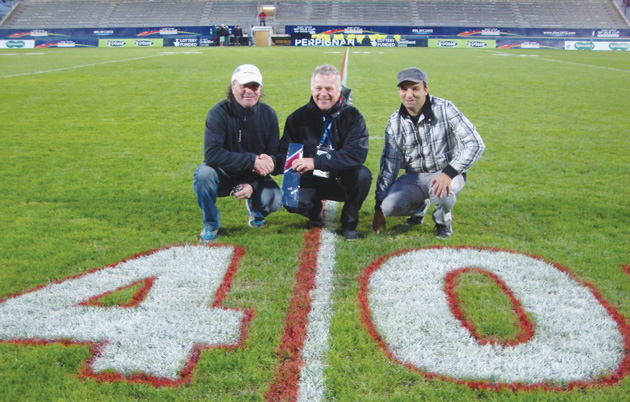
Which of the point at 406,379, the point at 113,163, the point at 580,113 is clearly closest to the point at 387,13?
the point at 580,113

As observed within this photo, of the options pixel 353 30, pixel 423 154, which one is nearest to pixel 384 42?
pixel 353 30

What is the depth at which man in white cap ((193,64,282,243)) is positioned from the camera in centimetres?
374

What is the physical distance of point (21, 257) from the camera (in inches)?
139

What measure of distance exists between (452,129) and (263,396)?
99.6 inches

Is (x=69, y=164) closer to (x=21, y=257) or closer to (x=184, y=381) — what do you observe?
(x=21, y=257)

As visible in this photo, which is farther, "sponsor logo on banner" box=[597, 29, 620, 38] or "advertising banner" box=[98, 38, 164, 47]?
"advertising banner" box=[98, 38, 164, 47]

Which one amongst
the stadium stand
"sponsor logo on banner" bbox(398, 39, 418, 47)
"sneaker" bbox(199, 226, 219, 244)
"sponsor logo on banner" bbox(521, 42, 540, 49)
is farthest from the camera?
the stadium stand

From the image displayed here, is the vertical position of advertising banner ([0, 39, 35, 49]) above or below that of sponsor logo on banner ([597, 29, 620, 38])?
below

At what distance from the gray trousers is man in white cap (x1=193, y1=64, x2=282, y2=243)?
3.03 feet

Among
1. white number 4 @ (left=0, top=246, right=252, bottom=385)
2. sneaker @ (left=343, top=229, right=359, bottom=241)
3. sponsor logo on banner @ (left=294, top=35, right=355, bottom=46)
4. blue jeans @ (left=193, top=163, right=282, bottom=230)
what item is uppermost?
sponsor logo on banner @ (left=294, top=35, right=355, bottom=46)

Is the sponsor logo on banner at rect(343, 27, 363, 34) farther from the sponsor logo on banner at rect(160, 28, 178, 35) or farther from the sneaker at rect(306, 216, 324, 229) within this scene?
the sneaker at rect(306, 216, 324, 229)

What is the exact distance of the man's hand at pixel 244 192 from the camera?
3797 mm

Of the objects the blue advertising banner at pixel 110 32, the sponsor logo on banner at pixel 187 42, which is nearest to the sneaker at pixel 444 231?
the sponsor logo on banner at pixel 187 42

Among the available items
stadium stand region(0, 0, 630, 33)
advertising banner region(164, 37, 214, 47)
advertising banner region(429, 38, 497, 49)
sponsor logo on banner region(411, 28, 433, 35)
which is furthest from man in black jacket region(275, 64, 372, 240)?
stadium stand region(0, 0, 630, 33)
